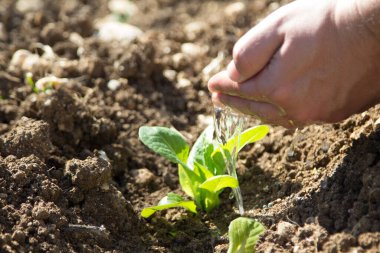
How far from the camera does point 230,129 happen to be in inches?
92.5

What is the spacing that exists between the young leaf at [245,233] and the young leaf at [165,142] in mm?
427

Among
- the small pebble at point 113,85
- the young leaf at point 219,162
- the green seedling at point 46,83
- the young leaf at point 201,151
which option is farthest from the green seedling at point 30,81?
the young leaf at point 219,162

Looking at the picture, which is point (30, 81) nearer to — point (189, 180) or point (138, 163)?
point (138, 163)

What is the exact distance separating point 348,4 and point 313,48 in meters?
0.17

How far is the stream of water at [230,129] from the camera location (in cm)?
225

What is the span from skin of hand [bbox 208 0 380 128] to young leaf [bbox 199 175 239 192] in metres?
0.29

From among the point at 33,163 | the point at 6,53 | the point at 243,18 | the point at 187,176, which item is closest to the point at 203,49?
the point at 243,18

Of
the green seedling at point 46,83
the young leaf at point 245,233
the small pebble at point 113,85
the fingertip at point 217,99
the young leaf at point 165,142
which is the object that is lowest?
the young leaf at point 245,233

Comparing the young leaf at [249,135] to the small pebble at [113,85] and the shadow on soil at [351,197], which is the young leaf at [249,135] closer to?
the shadow on soil at [351,197]

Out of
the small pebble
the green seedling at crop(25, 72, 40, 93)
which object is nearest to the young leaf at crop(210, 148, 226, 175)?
the small pebble

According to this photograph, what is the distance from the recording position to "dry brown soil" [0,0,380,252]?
2.00 m

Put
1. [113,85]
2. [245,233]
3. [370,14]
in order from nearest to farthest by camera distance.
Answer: [370,14], [245,233], [113,85]

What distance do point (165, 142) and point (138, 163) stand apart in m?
0.37

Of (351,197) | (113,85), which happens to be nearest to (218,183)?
(351,197)
